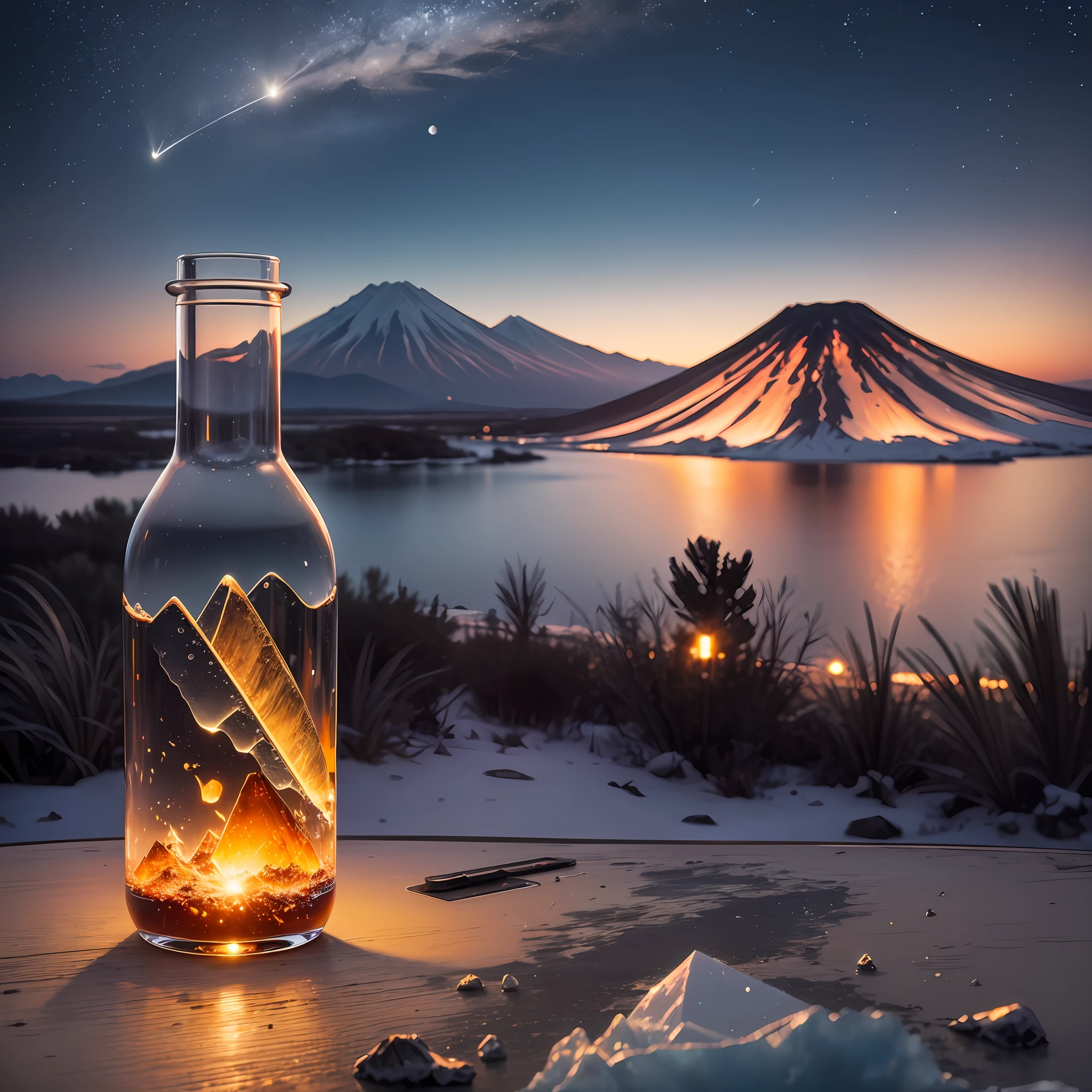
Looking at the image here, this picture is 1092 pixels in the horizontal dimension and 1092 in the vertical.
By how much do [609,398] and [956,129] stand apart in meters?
1.10

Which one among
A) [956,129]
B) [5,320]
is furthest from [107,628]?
[956,129]

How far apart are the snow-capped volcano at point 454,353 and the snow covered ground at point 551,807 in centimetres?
115

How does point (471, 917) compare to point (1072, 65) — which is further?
point (1072, 65)

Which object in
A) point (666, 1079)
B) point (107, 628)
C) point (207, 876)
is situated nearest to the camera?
point (666, 1079)

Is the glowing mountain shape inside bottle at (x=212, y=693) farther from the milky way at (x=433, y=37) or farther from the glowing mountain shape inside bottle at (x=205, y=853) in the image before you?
the milky way at (x=433, y=37)

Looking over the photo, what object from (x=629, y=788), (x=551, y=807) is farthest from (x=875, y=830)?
(x=551, y=807)

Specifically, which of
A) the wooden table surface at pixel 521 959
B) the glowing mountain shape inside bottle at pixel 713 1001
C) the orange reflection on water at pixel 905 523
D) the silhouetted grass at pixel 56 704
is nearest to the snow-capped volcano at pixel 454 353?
the orange reflection on water at pixel 905 523

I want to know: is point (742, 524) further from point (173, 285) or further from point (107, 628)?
point (173, 285)

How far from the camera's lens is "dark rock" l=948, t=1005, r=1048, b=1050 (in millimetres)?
654

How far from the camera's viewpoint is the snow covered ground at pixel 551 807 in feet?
6.47

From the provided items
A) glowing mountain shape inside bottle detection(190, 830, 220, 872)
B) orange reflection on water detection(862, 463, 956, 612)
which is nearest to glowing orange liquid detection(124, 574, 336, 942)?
glowing mountain shape inside bottle detection(190, 830, 220, 872)

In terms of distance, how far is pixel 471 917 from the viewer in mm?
925

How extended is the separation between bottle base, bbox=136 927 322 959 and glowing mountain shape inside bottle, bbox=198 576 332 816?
10cm

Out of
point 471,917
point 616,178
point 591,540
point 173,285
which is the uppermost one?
point 616,178
